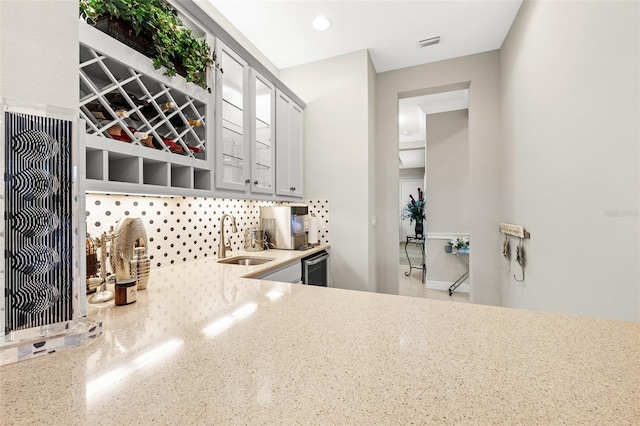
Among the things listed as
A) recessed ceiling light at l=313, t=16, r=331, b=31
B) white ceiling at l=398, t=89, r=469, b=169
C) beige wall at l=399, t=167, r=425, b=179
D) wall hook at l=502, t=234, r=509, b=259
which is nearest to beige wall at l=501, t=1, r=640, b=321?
wall hook at l=502, t=234, r=509, b=259

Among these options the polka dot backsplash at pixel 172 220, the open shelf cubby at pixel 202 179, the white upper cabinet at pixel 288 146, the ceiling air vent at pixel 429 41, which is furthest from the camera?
the ceiling air vent at pixel 429 41

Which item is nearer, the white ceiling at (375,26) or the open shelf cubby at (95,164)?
the open shelf cubby at (95,164)

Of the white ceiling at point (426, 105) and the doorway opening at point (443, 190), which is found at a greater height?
the white ceiling at point (426, 105)

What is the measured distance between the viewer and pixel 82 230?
2.23 feet

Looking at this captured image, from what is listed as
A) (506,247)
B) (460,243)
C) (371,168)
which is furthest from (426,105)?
(506,247)

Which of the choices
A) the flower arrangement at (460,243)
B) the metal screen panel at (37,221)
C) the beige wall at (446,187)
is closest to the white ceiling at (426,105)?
the beige wall at (446,187)

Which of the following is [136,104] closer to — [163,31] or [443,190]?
[163,31]

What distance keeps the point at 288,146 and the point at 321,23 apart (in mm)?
1075

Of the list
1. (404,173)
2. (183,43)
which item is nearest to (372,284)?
(183,43)

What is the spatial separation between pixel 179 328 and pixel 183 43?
56.0 inches

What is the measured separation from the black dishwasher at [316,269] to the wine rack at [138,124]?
1052mm

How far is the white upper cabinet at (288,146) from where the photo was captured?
2443mm

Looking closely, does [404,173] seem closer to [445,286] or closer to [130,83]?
[445,286]

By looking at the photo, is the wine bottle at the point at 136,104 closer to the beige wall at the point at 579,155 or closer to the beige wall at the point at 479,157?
the beige wall at the point at 579,155
